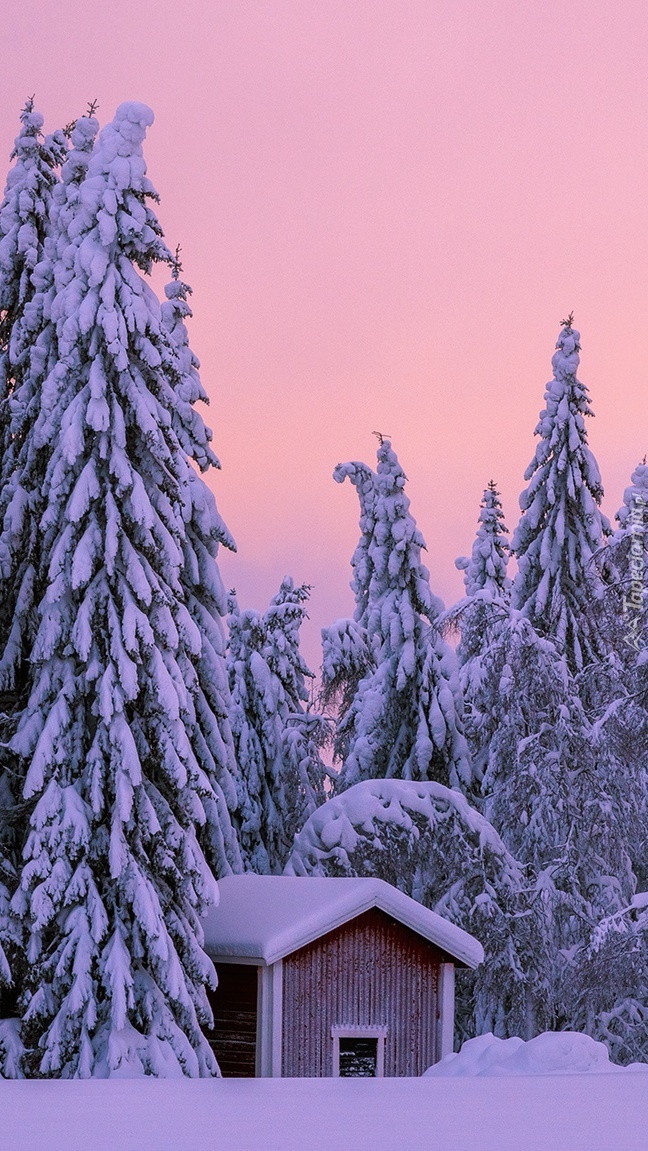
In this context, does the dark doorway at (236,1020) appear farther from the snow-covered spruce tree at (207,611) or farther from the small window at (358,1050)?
the snow-covered spruce tree at (207,611)

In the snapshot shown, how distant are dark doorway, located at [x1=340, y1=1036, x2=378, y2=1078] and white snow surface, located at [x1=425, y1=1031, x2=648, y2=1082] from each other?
421 cm

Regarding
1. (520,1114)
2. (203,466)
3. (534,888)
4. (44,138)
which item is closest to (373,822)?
(534,888)

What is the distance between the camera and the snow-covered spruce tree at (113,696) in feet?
70.7

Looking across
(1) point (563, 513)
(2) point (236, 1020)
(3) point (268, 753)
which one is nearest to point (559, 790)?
(2) point (236, 1020)

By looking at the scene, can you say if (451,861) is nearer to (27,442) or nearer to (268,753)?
(268,753)

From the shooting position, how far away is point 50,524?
23.0 m

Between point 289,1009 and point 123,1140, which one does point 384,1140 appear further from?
point 289,1009

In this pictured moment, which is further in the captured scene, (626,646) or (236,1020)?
(236,1020)

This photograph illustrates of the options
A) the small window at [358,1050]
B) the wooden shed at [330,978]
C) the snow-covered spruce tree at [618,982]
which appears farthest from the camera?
the small window at [358,1050]

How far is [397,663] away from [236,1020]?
473 inches

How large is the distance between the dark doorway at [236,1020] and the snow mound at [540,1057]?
436cm

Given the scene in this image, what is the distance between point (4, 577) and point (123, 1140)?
21.1m

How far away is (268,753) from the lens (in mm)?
37500

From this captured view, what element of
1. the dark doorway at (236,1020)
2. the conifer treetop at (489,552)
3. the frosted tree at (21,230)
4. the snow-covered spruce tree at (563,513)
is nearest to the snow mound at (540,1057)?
the dark doorway at (236,1020)
